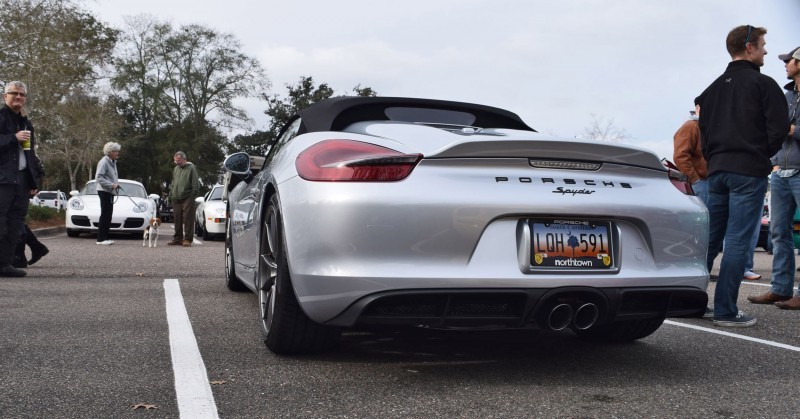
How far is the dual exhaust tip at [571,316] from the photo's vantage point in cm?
316

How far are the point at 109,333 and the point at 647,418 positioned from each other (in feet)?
9.70

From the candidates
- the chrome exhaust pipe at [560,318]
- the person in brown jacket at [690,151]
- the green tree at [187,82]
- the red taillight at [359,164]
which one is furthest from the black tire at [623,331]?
the green tree at [187,82]

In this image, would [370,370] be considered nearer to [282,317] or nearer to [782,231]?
[282,317]

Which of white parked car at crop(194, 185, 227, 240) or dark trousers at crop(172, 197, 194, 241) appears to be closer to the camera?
dark trousers at crop(172, 197, 194, 241)

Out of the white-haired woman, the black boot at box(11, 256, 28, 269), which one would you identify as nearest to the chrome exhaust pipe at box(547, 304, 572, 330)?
the black boot at box(11, 256, 28, 269)

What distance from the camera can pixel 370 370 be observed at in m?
3.44

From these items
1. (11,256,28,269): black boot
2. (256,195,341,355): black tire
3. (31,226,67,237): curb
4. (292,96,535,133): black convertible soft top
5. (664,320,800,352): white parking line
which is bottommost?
(31,226,67,237): curb

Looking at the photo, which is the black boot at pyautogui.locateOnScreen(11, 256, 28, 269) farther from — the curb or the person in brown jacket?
the curb

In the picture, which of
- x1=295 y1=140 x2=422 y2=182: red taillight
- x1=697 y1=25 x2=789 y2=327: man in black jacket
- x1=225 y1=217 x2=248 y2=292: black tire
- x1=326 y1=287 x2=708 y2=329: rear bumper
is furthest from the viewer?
x1=225 y1=217 x2=248 y2=292: black tire

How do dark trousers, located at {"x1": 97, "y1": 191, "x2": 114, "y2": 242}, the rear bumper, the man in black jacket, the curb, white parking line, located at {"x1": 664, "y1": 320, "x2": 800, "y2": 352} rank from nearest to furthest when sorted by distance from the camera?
the rear bumper < white parking line, located at {"x1": 664, "y1": 320, "x2": 800, "y2": 352} < the man in black jacket < dark trousers, located at {"x1": 97, "y1": 191, "x2": 114, "y2": 242} < the curb

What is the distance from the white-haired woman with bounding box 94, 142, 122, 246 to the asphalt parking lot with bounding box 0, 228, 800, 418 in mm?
7619

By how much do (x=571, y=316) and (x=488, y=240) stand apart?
49 cm

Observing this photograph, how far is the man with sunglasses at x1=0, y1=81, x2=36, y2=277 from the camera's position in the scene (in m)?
7.05

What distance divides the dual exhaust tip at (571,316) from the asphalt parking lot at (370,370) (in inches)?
10.2
